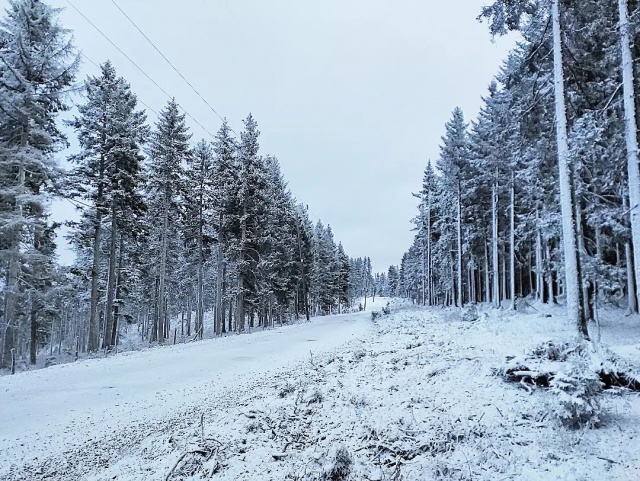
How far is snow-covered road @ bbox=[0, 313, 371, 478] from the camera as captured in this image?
224 inches

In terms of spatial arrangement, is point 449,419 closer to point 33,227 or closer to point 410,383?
point 410,383

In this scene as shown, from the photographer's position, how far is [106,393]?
822 centimetres

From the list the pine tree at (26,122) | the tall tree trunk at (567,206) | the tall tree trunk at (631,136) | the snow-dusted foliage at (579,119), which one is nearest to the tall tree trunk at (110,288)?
the pine tree at (26,122)

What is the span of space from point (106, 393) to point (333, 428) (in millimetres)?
6145

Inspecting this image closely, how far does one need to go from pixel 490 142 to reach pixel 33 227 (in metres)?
28.1

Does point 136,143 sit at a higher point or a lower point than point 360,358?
higher

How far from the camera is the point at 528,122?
1225cm

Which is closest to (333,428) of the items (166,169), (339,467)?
(339,467)

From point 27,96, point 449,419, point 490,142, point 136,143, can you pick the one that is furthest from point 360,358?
point 490,142

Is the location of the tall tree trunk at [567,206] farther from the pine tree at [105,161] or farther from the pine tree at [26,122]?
the pine tree at [105,161]

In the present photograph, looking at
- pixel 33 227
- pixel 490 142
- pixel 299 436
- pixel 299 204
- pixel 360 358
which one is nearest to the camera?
pixel 299 436

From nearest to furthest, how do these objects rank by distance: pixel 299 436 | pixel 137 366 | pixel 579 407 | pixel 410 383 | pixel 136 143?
1. pixel 579 407
2. pixel 299 436
3. pixel 410 383
4. pixel 137 366
5. pixel 136 143

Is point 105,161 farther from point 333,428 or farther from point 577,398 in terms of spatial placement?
point 577,398

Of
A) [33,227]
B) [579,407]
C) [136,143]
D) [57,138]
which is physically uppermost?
[136,143]
